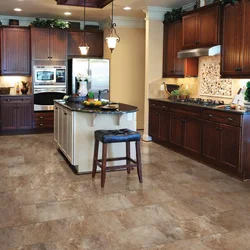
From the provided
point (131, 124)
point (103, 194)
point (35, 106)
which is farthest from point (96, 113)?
point (35, 106)

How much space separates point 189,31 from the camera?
6.05 meters

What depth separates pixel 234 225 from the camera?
322 centimetres

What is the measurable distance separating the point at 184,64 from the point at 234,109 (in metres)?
2.10

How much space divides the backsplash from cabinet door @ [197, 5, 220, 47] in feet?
1.52

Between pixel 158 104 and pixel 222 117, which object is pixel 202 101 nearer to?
pixel 158 104

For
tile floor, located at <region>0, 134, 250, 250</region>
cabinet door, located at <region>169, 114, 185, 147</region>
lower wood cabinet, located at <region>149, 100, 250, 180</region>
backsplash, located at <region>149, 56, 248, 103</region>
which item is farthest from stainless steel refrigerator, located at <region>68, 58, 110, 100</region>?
tile floor, located at <region>0, 134, 250, 250</region>

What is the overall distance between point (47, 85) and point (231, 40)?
14.7 feet

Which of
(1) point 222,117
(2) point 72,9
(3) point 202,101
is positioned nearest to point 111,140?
(1) point 222,117

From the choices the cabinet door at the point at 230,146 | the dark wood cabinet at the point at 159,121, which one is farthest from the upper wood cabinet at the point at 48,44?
the cabinet door at the point at 230,146

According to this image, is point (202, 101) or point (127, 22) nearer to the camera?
point (202, 101)

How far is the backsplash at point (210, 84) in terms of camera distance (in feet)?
18.6

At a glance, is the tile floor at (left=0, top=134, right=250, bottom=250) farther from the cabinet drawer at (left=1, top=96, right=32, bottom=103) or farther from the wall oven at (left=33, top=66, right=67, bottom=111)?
the wall oven at (left=33, top=66, right=67, bottom=111)

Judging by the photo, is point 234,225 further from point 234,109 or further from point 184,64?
point 184,64

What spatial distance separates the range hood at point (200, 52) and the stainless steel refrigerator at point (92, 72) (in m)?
2.21
